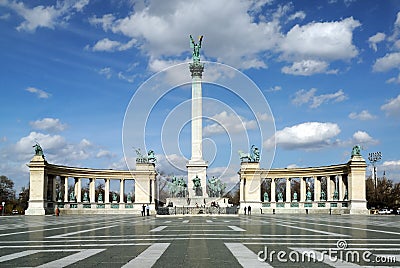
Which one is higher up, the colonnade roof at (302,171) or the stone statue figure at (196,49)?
the stone statue figure at (196,49)

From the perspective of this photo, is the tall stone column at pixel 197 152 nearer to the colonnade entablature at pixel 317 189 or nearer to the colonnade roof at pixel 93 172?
the colonnade entablature at pixel 317 189

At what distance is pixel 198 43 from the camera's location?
302 ft

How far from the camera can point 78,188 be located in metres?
87.6

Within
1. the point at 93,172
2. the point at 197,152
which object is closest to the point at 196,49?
the point at 197,152

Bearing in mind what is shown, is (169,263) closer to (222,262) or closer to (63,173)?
(222,262)

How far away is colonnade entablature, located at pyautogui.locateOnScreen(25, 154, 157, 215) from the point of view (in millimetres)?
75188

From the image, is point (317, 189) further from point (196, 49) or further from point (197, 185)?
point (196, 49)

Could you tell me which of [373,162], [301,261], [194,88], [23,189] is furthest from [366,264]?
[23,189]

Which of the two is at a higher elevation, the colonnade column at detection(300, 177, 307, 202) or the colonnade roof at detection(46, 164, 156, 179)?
the colonnade roof at detection(46, 164, 156, 179)

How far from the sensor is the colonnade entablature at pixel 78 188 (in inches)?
2960

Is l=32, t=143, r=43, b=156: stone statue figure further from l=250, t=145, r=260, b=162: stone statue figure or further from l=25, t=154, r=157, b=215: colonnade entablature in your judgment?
l=250, t=145, r=260, b=162: stone statue figure

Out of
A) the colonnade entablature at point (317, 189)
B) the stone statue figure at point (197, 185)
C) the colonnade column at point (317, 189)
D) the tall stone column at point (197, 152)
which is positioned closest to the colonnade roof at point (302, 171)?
the colonnade entablature at point (317, 189)

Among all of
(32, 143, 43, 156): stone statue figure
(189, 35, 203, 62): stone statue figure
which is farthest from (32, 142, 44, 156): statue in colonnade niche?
(189, 35, 203, 62): stone statue figure

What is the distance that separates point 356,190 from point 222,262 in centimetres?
6759
